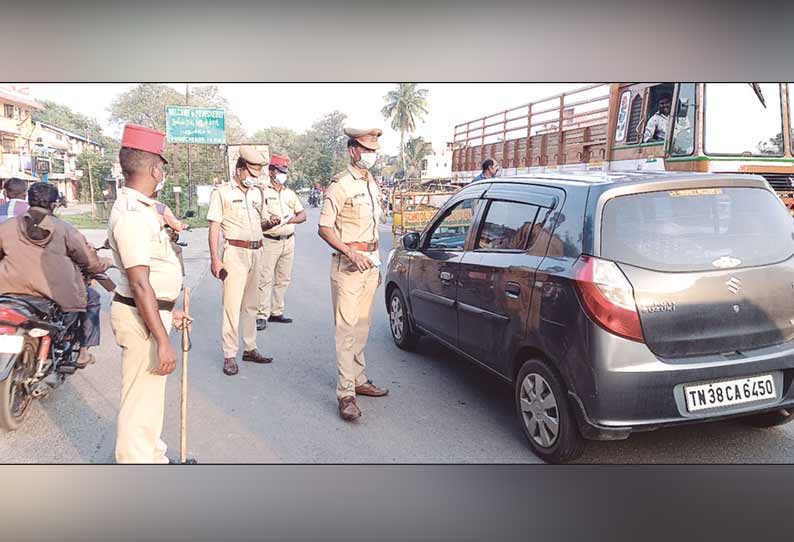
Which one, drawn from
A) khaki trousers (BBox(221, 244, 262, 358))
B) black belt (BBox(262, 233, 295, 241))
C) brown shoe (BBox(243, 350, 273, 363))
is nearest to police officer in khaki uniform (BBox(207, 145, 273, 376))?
khaki trousers (BBox(221, 244, 262, 358))

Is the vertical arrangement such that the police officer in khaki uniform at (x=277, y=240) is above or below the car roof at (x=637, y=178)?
below

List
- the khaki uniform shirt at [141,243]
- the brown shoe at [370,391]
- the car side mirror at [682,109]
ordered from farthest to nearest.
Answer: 1. the car side mirror at [682,109]
2. the brown shoe at [370,391]
3. the khaki uniform shirt at [141,243]

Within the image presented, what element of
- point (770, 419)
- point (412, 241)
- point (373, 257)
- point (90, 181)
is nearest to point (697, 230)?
point (770, 419)

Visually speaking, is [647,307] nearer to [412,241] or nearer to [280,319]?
[412,241]

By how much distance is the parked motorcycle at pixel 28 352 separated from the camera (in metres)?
3.53

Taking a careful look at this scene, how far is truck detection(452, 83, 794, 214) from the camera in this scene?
5.95 meters

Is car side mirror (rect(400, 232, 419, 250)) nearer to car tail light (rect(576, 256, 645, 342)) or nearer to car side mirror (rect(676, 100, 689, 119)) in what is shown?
car tail light (rect(576, 256, 645, 342))

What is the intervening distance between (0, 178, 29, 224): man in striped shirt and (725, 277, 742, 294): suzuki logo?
479 cm

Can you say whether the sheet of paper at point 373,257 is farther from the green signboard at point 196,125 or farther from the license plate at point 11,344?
the green signboard at point 196,125

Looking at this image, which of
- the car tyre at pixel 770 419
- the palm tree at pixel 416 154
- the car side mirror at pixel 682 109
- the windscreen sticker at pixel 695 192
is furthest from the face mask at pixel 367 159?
the palm tree at pixel 416 154

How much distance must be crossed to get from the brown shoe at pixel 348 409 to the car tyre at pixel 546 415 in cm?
110
